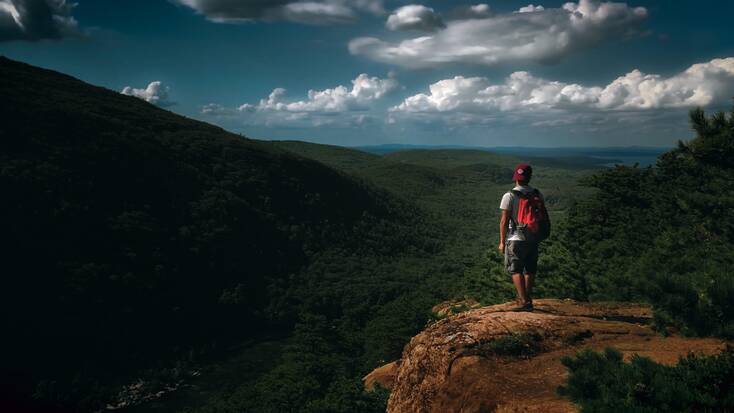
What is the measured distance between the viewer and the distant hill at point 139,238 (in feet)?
217

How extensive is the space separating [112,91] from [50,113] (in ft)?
199

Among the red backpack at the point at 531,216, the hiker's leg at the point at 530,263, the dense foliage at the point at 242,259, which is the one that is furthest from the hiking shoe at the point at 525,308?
the dense foliage at the point at 242,259

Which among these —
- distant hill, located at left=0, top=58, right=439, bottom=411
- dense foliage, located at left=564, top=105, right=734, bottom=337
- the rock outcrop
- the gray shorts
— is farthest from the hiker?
distant hill, located at left=0, top=58, right=439, bottom=411

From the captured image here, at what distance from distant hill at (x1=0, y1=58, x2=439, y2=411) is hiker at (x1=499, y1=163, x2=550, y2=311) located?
6672cm

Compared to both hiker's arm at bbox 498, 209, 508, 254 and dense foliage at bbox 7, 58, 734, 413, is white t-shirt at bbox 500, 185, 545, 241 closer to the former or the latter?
hiker's arm at bbox 498, 209, 508, 254

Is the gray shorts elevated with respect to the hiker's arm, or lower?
lower

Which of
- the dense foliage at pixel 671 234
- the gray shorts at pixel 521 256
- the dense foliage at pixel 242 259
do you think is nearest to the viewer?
the dense foliage at pixel 671 234

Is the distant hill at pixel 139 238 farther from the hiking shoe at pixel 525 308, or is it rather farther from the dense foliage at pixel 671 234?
the hiking shoe at pixel 525 308

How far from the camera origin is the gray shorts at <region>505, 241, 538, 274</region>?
329 inches

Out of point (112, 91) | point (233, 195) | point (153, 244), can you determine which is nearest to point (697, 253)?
point (153, 244)

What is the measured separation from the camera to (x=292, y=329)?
280ft

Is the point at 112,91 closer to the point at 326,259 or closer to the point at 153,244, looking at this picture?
the point at 153,244

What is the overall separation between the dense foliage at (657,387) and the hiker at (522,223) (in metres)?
3.26

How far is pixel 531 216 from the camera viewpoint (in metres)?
8.17
